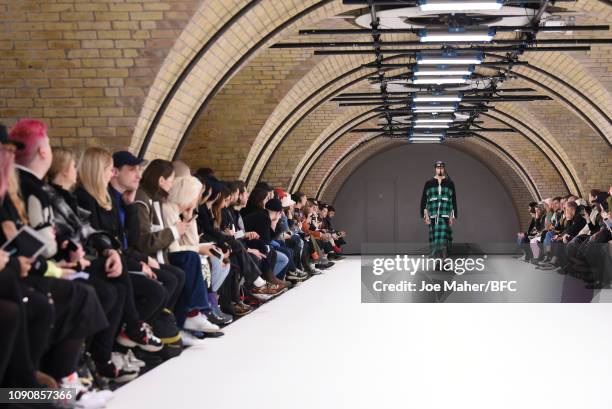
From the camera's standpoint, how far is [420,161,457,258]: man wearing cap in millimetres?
17047

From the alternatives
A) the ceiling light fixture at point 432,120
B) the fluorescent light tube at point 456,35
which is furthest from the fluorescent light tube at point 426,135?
the fluorescent light tube at point 456,35

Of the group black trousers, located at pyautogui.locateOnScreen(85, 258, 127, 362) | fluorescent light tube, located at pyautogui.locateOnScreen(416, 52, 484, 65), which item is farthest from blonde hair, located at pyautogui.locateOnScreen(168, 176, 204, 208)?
fluorescent light tube, located at pyautogui.locateOnScreen(416, 52, 484, 65)

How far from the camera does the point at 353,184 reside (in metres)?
37.1

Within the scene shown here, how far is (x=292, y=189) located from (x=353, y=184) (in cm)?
1332

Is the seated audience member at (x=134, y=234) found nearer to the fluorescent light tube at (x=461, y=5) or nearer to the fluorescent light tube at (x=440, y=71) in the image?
the fluorescent light tube at (x=461, y=5)

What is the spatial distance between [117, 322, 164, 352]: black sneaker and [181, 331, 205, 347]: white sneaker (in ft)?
3.93

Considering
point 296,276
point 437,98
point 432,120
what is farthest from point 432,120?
point 296,276

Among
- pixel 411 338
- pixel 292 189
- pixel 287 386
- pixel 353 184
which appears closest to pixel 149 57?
pixel 411 338

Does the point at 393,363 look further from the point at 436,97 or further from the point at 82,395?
the point at 436,97

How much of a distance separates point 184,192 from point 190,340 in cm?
123

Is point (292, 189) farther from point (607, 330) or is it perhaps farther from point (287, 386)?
point (287, 386)

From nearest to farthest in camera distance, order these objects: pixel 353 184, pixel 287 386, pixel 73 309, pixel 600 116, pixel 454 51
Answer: pixel 73 309
pixel 287 386
pixel 454 51
pixel 600 116
pixel 353 184

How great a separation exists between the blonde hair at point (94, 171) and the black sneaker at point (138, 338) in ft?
3.00

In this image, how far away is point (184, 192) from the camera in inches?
318
